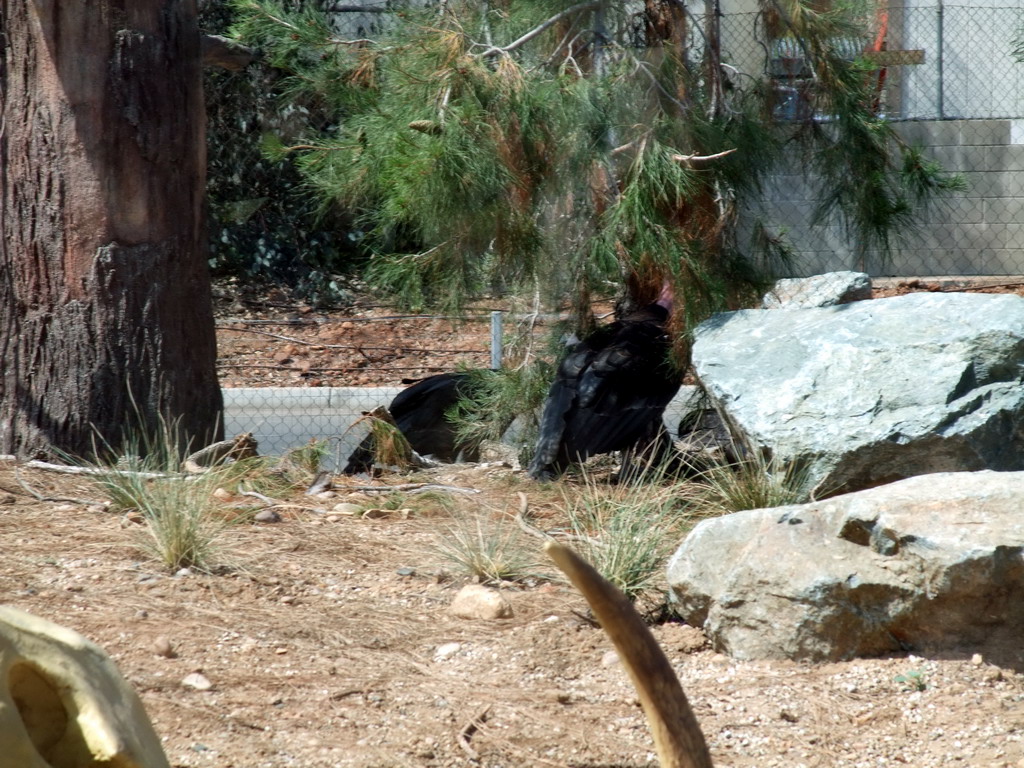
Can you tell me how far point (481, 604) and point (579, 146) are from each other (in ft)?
7.05

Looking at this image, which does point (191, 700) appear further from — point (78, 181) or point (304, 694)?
point (78, 181)

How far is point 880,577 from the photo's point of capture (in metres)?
3.00

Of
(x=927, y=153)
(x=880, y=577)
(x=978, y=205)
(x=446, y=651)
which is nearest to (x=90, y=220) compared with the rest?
(x=446, y=651)

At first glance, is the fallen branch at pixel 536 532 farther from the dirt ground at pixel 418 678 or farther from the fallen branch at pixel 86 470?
the fallen branch at pixel 86 470

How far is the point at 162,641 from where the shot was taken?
2971 mm

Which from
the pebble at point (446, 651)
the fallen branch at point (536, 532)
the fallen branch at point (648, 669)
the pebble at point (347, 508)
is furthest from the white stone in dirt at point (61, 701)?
the pebble at point (347, 508)

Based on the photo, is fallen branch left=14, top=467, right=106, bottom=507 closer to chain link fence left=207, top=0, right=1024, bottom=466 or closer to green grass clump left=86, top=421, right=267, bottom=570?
green grass clump left=86, top=421, right=267, bottom=570

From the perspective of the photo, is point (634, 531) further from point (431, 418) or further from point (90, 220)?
point (431, 418)

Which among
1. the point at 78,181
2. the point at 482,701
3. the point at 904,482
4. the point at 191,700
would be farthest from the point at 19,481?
the point at 904,482

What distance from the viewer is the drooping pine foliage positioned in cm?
475

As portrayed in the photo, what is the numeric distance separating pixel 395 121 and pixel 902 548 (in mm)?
2915

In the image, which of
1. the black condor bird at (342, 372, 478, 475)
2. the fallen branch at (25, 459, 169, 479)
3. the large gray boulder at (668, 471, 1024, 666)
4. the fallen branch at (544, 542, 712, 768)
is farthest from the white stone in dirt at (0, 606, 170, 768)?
the black condor bird at (342, 372, 478, 475)

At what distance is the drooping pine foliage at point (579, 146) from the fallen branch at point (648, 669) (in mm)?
3180

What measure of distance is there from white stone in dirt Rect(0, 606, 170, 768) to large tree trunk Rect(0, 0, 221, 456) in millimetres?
3219
